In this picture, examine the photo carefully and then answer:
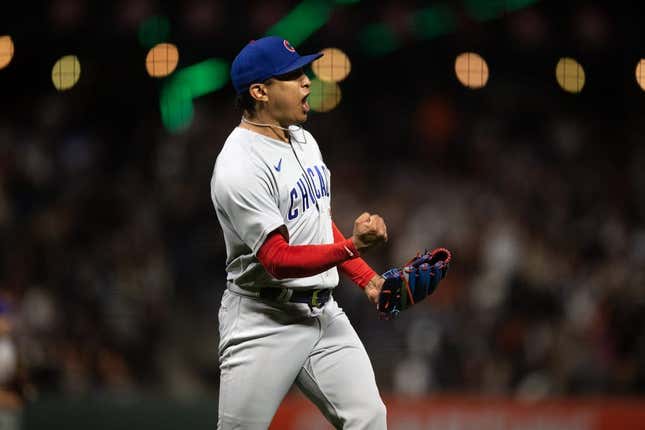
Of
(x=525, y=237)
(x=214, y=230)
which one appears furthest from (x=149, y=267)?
(x=525, y=237)

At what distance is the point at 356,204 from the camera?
952 cm

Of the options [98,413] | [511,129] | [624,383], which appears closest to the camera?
[98,413]

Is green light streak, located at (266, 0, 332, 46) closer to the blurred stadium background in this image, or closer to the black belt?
the blurred stadium background

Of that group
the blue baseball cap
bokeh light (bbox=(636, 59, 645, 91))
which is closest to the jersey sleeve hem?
the blue baseball cap

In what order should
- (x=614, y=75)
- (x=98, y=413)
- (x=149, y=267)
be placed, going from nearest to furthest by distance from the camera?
(x=98, y=413)
(x=149, y=267)
(x=614, y=75)

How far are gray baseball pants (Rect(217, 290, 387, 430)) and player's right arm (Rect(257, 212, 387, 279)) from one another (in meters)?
0.30

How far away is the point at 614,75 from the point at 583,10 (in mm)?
1398

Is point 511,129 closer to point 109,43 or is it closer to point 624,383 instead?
point 624,383

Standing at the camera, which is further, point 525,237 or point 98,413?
point 525,237

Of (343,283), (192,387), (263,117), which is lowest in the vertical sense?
(192,387)

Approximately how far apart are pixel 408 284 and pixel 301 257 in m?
0.50

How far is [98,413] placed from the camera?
24.6 ft

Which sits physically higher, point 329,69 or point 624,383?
point 329,69

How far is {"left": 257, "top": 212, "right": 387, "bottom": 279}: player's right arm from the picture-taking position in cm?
329
